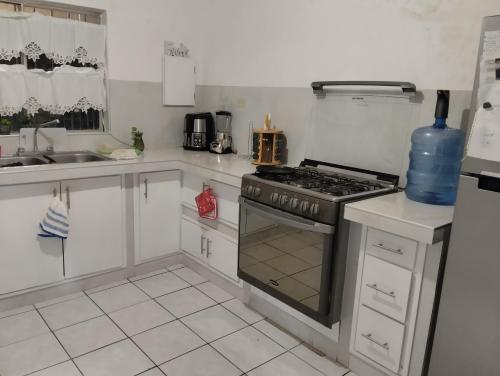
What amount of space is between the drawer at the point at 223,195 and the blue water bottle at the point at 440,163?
3.59 feet

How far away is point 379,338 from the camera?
1812 mm

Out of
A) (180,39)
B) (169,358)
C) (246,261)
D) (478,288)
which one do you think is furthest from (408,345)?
(180,39)

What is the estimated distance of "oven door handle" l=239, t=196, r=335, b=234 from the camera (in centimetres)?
185

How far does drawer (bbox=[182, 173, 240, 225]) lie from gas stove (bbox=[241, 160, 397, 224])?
10.1 inches

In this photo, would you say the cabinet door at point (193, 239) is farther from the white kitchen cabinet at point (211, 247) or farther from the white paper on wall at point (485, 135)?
the white paper on wall at point (485, 135)

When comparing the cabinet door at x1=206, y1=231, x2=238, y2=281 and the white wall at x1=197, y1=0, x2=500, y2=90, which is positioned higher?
the white wall at x1=197, y1=0, x2=500, y2=90

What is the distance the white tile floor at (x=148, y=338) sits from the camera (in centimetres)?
200

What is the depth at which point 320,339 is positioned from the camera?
2.16 metres

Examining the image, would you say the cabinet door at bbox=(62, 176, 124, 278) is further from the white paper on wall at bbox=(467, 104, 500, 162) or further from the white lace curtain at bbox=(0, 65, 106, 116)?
the white paper on wall at bbox=(467, 104, 500, 162)

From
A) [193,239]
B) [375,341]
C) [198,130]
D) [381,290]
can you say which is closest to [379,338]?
[375,341]

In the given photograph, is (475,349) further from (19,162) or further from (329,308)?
(19,162)

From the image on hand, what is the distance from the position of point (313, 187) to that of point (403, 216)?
0.54 meters

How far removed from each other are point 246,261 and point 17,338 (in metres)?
1.33

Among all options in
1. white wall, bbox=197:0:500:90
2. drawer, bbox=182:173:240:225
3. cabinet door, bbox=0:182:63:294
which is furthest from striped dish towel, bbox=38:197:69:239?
white wall, bbox=197:0:500:90
